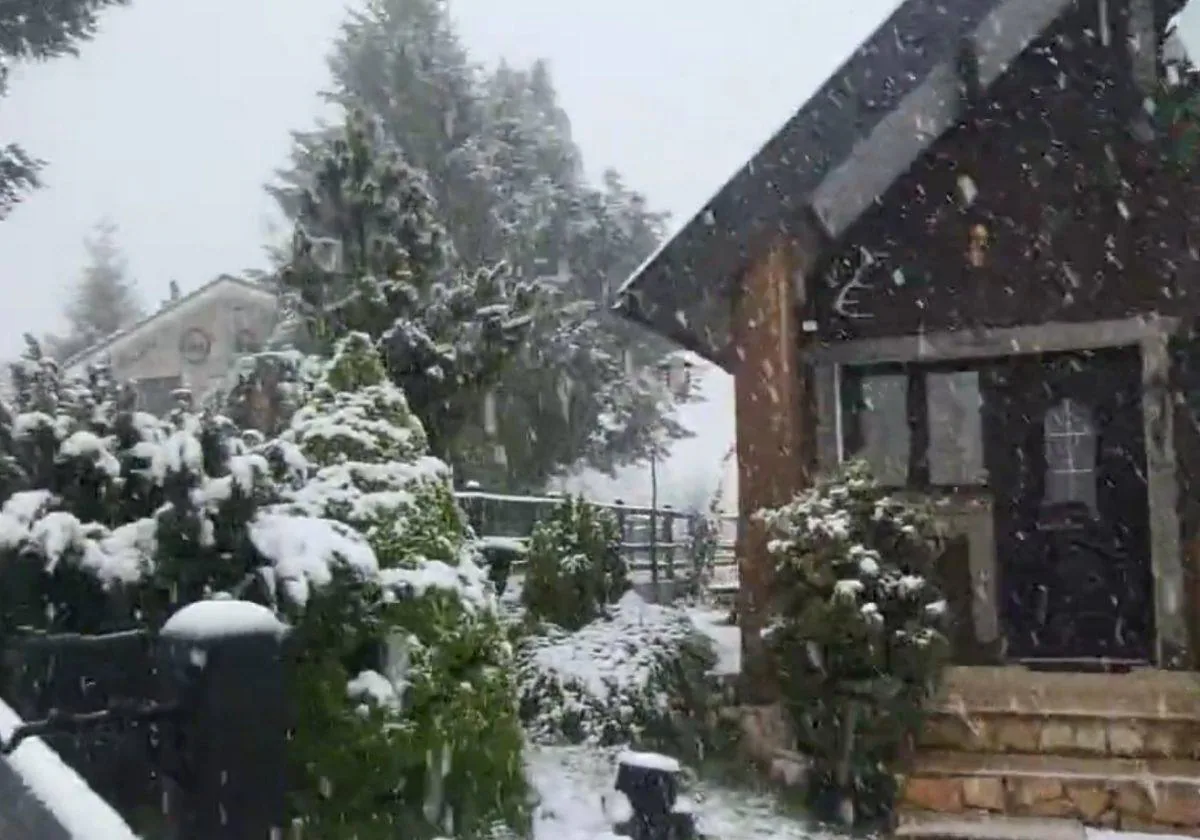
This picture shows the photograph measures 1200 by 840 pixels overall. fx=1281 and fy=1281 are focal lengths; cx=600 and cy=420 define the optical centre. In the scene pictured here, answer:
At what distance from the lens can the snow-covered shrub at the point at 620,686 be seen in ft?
21.6

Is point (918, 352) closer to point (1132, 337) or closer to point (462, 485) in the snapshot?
point (1132, 337)

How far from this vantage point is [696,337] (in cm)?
779

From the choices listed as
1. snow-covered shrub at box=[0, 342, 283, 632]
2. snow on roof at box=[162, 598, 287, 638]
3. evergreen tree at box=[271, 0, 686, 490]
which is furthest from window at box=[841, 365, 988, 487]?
evergreen tree at box=[271, 0, 686, 490]

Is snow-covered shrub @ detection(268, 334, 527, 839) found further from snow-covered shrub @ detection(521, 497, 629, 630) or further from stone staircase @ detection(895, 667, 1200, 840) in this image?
snow-covered shrub @ detection(521, 497, 629, 630)

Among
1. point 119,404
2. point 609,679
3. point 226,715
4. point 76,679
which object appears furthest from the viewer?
point 609,679

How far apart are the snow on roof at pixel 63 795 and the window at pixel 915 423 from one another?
6578 millimetres

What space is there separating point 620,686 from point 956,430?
2759 millimetres

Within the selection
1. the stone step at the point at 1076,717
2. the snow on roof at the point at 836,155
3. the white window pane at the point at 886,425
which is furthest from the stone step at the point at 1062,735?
the snow on roof at the point at 836,155

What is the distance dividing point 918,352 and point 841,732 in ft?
8.69

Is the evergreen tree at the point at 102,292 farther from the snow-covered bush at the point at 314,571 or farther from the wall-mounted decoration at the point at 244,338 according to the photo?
the snow-covered bush at the point at 314,571

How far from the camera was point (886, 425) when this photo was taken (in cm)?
802

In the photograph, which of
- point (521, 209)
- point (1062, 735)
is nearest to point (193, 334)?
point (521, 209)

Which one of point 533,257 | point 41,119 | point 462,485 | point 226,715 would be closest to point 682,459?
point 533,257

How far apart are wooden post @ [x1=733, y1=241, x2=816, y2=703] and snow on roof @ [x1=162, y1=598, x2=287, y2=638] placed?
17.0ft
